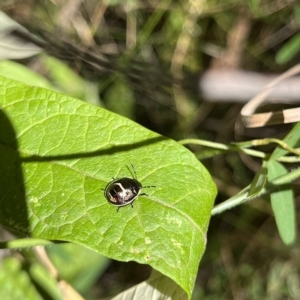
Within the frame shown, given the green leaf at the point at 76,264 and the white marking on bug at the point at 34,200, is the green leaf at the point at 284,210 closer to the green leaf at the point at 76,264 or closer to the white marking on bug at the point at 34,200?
the white marking on bug at the point at 34,200

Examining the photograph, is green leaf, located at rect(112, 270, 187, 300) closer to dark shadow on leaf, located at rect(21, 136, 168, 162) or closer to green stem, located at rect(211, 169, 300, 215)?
green stem, located at rect(211, 169, 300, 215)

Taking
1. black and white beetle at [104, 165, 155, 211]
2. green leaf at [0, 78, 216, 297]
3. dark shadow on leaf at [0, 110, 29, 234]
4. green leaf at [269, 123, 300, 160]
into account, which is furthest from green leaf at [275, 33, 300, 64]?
dark shadow on leaf at [0, 110, 29, 234]

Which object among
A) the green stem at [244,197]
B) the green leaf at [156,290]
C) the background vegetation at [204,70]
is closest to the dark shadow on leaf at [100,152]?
the green stem at [244,197]

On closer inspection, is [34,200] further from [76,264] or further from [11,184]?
[76,264]

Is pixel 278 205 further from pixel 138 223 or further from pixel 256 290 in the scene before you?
pixel 256 290

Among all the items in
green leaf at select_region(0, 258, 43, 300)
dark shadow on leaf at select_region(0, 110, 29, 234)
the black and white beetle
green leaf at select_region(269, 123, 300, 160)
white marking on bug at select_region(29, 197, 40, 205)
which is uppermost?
dark shadow on leaf at select_region(0, 110, 29, 234)

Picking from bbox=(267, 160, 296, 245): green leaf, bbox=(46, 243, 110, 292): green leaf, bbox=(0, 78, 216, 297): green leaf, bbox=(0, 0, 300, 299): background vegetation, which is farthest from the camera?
bbox=(0, 0, 300, 299): background vegetation
